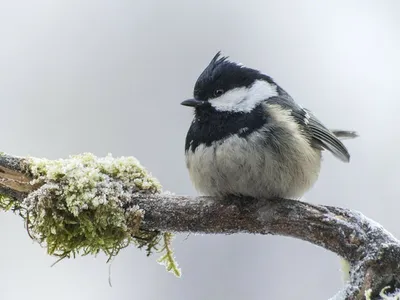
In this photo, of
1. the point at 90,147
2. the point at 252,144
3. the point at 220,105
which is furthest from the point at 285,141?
the point at 90,147

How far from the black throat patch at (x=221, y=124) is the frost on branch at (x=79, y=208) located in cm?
26

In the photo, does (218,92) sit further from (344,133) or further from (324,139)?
(344,133)

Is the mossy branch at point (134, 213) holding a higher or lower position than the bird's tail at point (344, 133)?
lower

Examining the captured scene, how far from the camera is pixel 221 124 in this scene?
1.78 meters

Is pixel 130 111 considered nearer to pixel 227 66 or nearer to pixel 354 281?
pixel 227 66

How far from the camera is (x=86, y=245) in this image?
1.56 m

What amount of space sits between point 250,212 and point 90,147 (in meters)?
1.62

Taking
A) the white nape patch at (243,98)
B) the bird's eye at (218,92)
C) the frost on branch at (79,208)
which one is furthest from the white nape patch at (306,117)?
the frost on branch at (79,208)

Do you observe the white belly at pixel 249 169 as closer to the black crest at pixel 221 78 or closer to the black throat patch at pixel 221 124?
the black throat patch at pixel 221 124

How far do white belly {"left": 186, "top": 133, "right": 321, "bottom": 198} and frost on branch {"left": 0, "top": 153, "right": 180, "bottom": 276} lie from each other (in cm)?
22

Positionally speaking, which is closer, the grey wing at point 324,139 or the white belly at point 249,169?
the white belly at point 249,169

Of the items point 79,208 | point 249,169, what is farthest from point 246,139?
point 79,208

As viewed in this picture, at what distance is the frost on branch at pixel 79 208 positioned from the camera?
1529 mm

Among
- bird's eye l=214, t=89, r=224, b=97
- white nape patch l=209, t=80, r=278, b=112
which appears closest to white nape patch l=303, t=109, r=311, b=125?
white nape patch l=209, t=80, r=278, b=112
